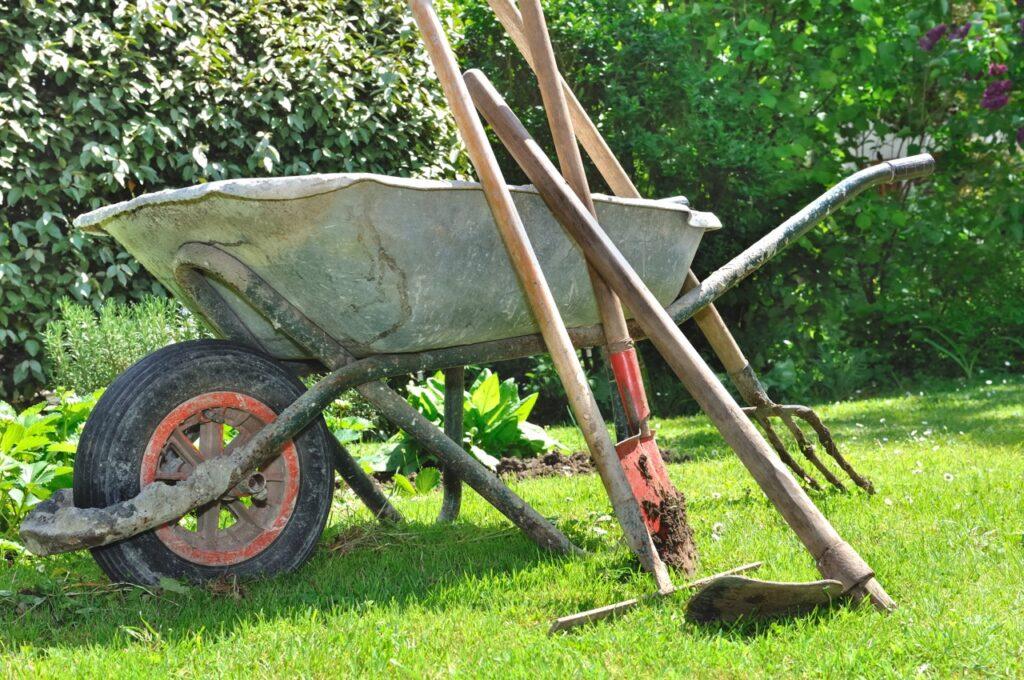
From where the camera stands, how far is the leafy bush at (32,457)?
2738 millimetres

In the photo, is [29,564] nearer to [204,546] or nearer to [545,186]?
[204,546]

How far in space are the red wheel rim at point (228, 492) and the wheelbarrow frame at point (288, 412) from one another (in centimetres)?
11

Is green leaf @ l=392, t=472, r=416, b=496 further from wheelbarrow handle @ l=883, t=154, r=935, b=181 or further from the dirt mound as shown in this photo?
wheelbarrow handle @ l=883, t=154, r=935, b=181

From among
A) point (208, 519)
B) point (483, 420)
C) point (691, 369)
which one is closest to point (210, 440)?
point (208, 519)

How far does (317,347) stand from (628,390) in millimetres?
717

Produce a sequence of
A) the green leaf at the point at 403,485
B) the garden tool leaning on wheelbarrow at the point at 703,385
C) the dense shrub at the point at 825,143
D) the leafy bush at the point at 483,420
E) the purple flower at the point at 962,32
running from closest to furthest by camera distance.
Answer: the garden tool leaning on wheelbarrow at the point at 703,385
the green leaf at the point at 403,485
the leafy bush at the point at 483,420
the dense shrub at the point at 825,143
the purple flower at the point at 962,32

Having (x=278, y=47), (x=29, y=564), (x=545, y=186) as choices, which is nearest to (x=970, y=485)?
(x=545, y=186)

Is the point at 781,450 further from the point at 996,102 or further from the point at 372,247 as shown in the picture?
the point at 996,102

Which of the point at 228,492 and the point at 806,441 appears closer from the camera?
the point at 228,492

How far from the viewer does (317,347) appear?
216 cm

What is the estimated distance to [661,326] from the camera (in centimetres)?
210

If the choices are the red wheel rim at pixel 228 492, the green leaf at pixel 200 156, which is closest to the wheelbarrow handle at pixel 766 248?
the red wheel rim at pixel 228 492

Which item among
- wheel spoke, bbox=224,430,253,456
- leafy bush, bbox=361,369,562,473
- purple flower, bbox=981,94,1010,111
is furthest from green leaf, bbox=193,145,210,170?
purple flower, bbox=981,94,1010,111

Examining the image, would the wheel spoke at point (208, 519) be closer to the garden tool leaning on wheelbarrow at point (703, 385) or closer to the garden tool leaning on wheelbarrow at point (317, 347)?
the garden tool leaning on wheelbarrow at point (317, 347)
